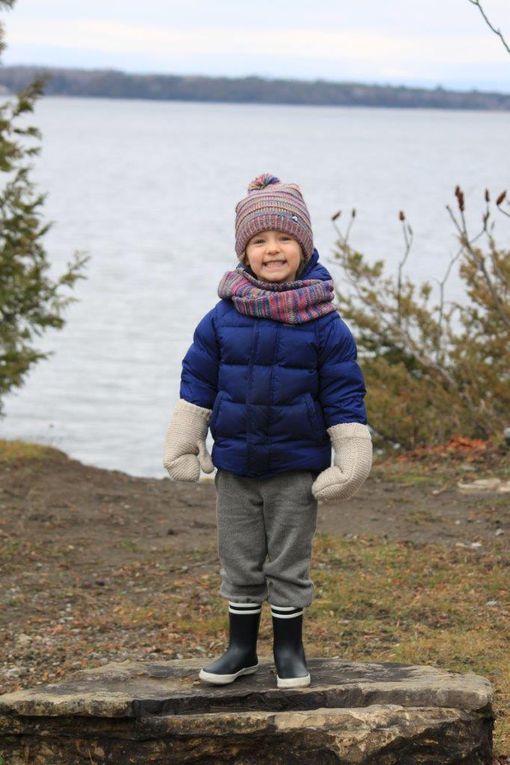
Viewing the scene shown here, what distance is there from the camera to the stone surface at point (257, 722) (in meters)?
4.48

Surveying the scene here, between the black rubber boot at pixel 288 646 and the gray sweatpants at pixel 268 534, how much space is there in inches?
2.2

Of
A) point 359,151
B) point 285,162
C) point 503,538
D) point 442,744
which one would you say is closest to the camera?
point 442,744

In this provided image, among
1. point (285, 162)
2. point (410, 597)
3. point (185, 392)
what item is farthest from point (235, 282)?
point (285, 162)

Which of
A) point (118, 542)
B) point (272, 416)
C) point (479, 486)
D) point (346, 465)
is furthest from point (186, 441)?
point (479, 486)

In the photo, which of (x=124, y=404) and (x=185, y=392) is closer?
(x=185, y=392)

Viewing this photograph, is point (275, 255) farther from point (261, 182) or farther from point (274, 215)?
point (261, 182)

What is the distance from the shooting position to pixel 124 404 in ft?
71.9

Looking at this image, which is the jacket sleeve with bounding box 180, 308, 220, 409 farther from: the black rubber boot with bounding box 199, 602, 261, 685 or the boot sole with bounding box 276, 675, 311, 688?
the boot sole with bounding box 276, 675, 311, 688

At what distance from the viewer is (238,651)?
5090 millimetres

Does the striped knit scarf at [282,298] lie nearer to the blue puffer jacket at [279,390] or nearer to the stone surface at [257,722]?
the blue puffer jacket at [279,390]

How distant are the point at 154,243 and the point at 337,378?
40.9 m

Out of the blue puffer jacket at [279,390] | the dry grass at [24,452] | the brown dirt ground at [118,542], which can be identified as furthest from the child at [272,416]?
the dry grass at [24,452]

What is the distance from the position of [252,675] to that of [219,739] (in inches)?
23.9

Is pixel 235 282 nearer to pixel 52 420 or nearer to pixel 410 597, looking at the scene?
pixel 410 597
